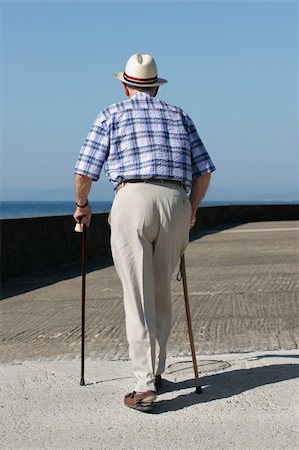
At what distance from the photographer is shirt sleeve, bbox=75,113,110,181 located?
539cm

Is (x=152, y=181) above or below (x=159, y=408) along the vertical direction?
above

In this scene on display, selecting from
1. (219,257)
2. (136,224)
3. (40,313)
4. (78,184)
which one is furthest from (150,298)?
(219,257)

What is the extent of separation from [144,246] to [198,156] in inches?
25.8

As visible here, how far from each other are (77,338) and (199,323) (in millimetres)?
1094

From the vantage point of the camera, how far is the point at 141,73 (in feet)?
18.1

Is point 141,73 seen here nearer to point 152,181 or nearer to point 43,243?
point 152,181

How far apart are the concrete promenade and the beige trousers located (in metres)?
0.34

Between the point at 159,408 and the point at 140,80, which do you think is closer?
the point at 159,408

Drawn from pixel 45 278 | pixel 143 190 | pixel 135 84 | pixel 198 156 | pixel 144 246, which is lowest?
pixel 45 278

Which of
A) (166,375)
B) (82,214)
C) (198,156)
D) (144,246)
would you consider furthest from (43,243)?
(144,246)

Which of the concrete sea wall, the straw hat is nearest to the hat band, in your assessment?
the straw hat

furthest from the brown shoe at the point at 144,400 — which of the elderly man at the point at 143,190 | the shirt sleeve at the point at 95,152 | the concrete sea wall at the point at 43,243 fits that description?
the concrete sea wall at the point at 43,243

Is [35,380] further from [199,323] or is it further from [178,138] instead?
[199,323]

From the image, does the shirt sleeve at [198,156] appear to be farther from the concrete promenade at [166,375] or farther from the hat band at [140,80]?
the concrete promenade at [166,375]
